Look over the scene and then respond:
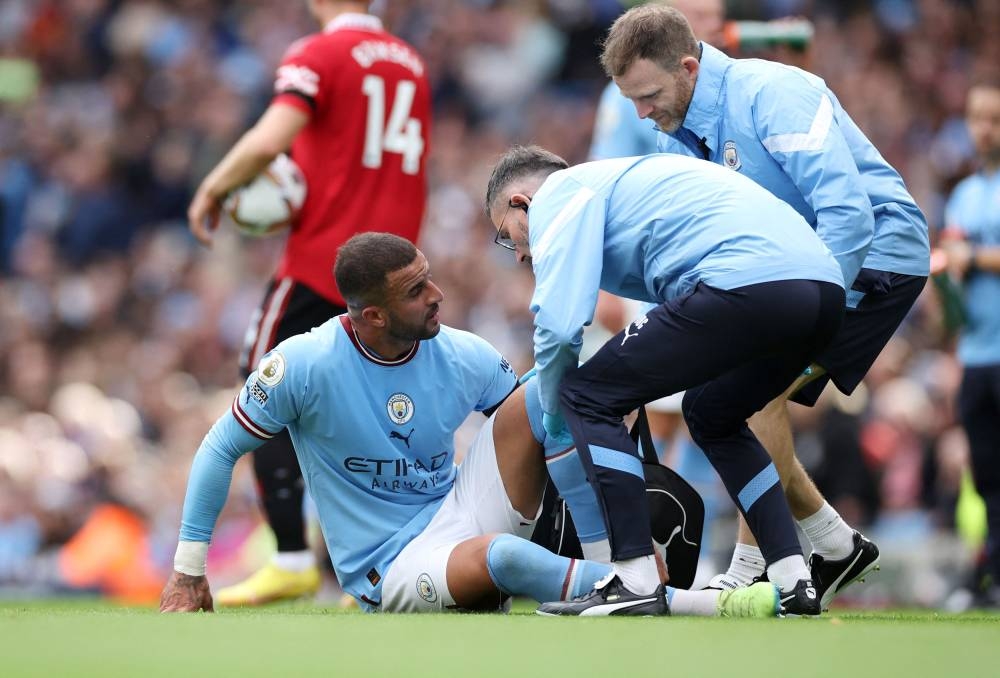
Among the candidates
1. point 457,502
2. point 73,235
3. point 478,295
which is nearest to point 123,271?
point 73,235

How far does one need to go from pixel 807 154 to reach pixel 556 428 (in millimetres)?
1195

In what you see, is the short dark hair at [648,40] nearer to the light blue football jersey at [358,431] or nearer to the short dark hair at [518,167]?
the short dark hair at [518,167]

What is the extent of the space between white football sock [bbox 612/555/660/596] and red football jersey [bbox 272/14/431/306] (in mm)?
2546

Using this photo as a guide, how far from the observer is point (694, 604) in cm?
498

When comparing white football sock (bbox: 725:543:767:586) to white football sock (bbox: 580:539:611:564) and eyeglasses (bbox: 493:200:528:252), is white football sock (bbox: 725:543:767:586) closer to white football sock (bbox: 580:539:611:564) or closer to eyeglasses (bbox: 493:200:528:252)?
white football sock (bbox: 580:539:611:564)

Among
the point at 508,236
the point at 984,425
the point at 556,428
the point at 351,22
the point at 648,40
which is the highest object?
the point at 351,22

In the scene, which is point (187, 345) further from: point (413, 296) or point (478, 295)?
point (413, 296)

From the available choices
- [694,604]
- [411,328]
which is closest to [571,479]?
[694,604]

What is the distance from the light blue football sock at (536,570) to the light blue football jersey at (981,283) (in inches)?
150

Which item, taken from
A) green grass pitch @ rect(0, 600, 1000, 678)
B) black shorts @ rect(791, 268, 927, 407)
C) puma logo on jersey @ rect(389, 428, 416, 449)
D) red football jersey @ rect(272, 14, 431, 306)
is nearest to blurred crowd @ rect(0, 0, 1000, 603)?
red football jersey @ rect(272, 14, 431, 306)

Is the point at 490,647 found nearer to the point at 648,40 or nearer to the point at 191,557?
the point at 191,557

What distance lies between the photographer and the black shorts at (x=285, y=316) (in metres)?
6.88

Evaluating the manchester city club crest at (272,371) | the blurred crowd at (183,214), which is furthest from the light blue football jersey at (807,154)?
the blurred crowd at (183,214)

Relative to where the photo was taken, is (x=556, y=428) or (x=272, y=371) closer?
(x=556, y=428)
